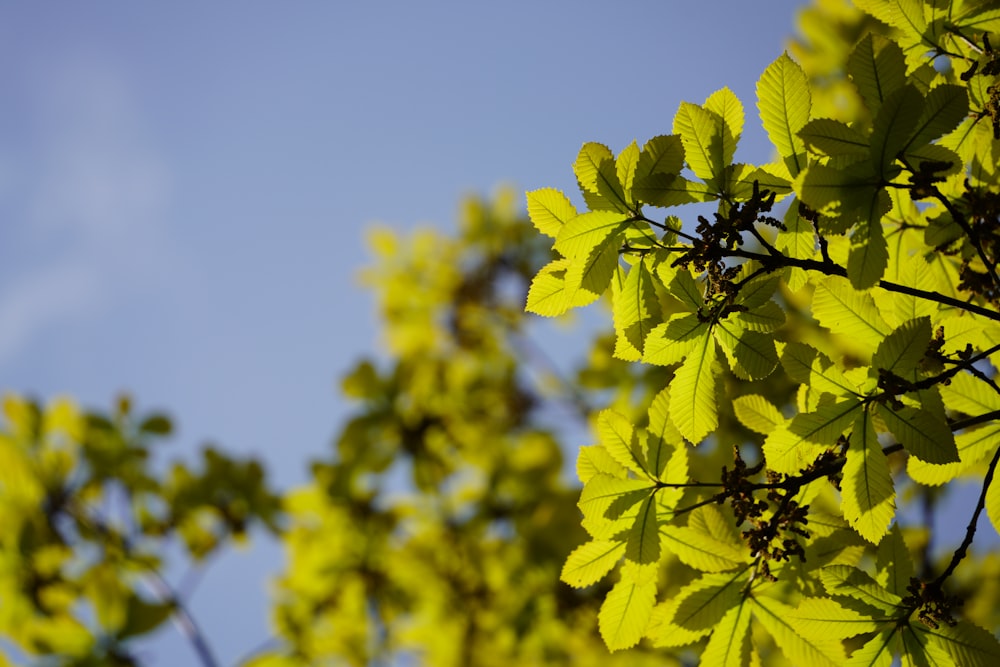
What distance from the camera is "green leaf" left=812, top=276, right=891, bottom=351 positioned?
1282mm

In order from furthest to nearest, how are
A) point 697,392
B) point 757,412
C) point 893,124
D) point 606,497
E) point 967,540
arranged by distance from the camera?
point 757,412
point 606,497
point 697,392
point 967,540
point 893,124

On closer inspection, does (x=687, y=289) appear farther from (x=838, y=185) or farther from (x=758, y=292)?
(x=838, y=185)

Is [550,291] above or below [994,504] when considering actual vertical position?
above

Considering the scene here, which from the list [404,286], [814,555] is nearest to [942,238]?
[814,555]

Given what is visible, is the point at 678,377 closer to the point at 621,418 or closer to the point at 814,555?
the point at 621,418

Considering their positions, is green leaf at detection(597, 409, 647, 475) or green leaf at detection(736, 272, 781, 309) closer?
green leaf at detection(736, 272, 781, 309)

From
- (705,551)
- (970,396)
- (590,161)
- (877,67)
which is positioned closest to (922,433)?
(970,396)

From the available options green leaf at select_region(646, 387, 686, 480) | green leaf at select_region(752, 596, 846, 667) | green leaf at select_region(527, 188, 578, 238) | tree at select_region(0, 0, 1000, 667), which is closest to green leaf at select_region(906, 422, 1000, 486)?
tree at select_region(0, 0, 1000, 667)

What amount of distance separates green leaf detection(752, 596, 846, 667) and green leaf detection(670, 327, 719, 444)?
1.31 feet

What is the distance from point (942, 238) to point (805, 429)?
543 millimetres

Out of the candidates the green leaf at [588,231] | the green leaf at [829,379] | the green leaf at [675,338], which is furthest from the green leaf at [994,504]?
the green leaf at [588,231]

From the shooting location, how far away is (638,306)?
4.29 feet

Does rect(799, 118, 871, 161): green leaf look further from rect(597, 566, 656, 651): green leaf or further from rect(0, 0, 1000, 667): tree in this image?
rect(597, 566, 656, 651): green leaf

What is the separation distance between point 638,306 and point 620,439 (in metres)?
0.31
